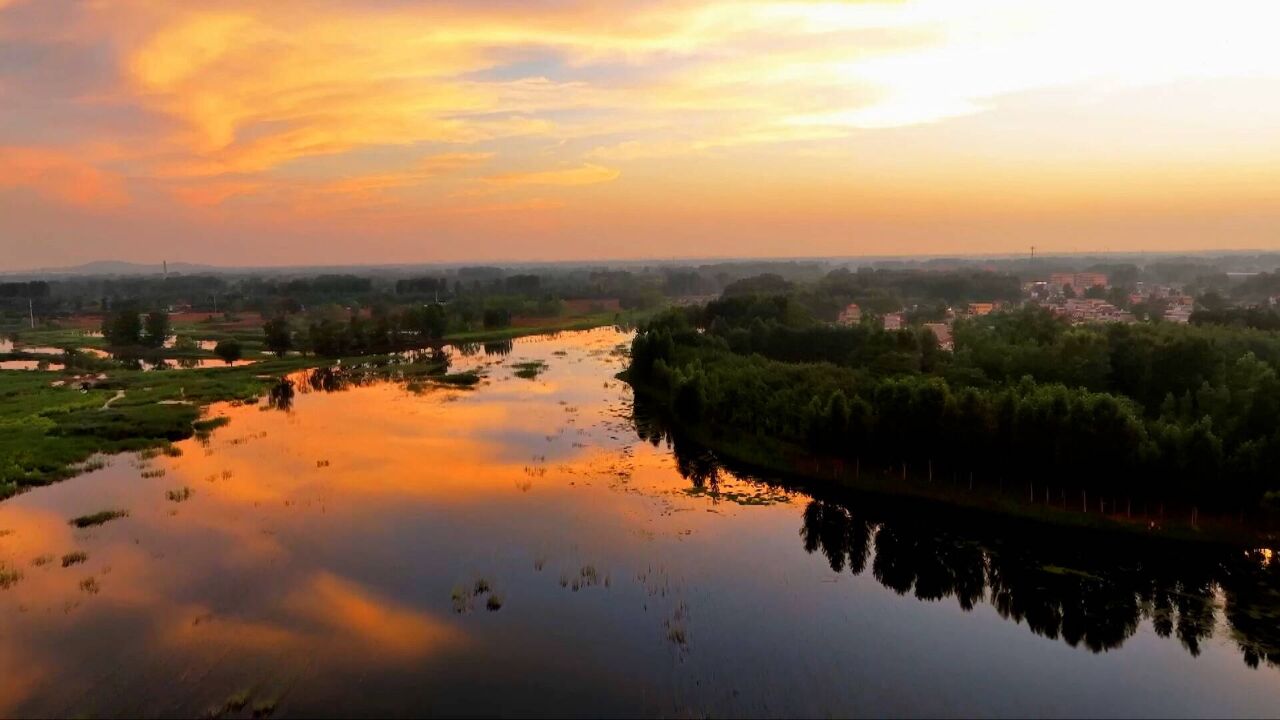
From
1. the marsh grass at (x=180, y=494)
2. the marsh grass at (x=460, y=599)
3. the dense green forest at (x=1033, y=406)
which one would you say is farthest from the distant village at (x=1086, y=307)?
the marsh grass at (x=180, y=494)

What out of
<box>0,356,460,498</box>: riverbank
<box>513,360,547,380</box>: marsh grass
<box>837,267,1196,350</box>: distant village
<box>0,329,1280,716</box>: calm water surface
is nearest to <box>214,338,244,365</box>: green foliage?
<box>0,356,460,498</box>: riverbank

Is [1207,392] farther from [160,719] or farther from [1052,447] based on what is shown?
[160,719]

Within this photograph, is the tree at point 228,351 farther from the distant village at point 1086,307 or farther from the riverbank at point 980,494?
the distant village at point 1086,307

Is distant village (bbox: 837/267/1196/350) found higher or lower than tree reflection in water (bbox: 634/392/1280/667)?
higher

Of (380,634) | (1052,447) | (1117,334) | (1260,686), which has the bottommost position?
(1260,686)

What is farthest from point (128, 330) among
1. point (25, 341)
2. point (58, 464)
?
point (58, 464)

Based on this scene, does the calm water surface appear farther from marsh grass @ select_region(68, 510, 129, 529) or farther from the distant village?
the distant village
